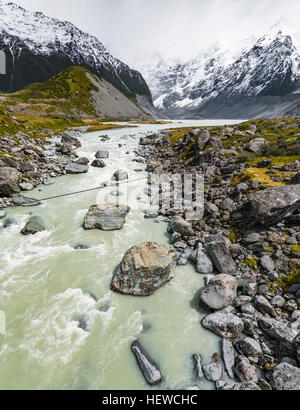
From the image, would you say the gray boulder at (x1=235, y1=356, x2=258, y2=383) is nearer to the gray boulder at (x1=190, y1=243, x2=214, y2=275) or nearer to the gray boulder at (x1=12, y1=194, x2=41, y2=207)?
the gray boulder at (x1=190, y1=243, x2=214, y2=275)

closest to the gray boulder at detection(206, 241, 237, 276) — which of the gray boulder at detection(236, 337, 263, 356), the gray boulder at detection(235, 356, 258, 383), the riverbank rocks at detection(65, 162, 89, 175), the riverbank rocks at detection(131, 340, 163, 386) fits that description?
the gray boulder at detection(236, 337, 263, 356)

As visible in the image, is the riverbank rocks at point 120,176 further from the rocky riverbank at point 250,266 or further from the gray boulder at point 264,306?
the gray boulder at point 264,306

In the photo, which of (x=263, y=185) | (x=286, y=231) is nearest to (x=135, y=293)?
(x=286, y=231)

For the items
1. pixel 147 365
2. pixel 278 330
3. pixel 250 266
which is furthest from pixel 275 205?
pixel 147 365

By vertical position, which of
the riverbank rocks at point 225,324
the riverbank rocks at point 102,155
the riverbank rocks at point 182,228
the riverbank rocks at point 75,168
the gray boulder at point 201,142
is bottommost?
the riverbank rocks at point 225,324

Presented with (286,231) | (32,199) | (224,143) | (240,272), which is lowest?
(240,272)

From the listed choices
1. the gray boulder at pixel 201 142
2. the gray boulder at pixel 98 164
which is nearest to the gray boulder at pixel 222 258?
the gray boulder at pixel 201 142
